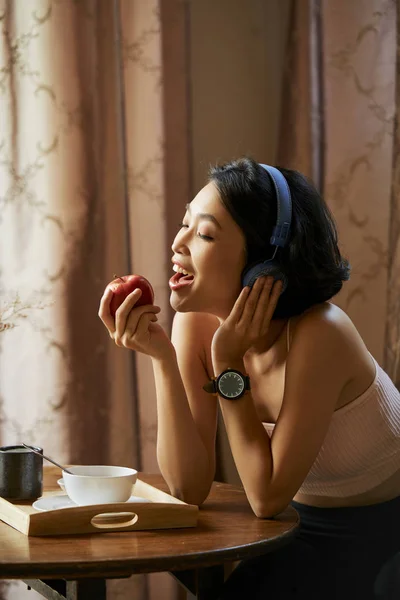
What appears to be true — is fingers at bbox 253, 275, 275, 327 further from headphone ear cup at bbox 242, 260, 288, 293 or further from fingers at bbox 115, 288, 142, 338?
fingers at bbox 115, 288, 142, 338

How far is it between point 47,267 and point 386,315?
89 centimetres

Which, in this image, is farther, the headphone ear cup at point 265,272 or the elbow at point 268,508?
the headphone ear cup at point 265,272

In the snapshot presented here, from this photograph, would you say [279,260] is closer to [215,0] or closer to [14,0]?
[14,0]

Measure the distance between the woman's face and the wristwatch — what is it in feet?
0.50

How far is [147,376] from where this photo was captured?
2199 mm

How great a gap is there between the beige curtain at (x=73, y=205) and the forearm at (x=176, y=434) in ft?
1.97

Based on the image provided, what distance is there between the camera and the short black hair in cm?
151

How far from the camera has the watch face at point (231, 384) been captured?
1.44 metres

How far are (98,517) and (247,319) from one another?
43cm

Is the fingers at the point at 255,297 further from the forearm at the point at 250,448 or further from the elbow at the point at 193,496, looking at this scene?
the elbow at the point at 193,496

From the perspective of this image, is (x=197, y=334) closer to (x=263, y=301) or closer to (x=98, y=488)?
(x=263, y=301)

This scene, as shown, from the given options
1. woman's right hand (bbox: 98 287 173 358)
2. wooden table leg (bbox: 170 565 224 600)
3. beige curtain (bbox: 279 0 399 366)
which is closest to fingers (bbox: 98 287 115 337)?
woman's right hand (bbox: 98 287 173 358)

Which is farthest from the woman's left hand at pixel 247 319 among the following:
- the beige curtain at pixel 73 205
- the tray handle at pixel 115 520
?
the beige curtain at pixel 73 205

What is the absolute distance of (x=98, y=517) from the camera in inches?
51.3
